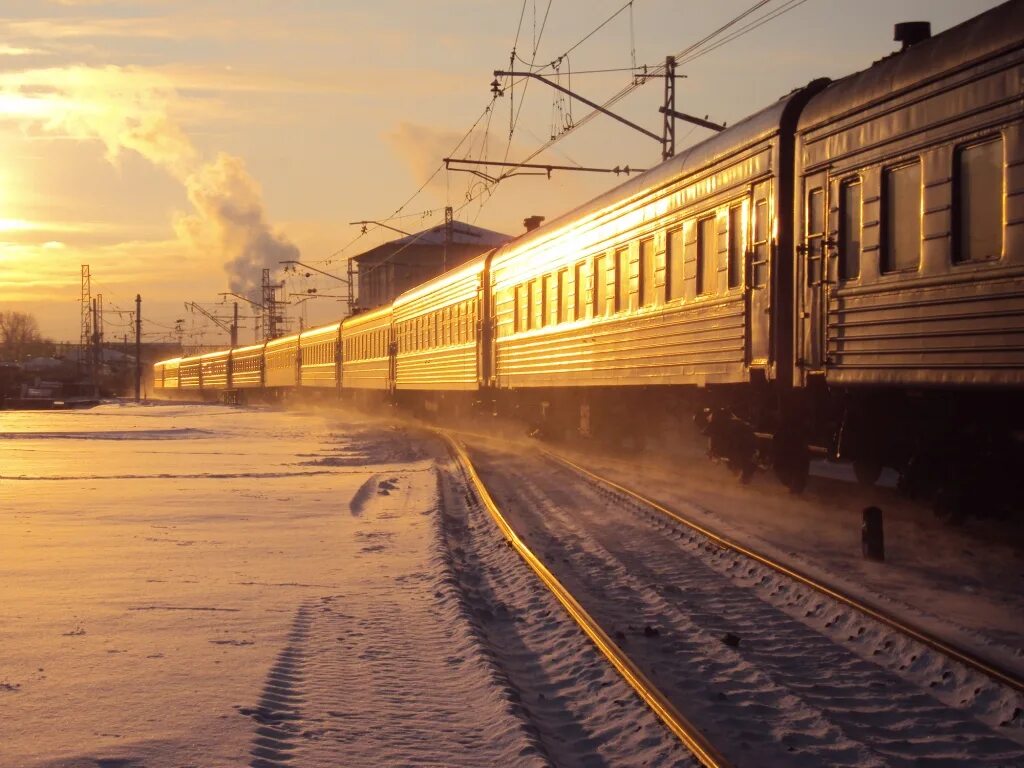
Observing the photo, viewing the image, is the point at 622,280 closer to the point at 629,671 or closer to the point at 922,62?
the point at 922,62

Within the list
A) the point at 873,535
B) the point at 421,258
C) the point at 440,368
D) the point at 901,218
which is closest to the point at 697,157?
the point at 901,218

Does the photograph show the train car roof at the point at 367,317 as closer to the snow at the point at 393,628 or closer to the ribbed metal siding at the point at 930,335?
the snow at the point at 393,628

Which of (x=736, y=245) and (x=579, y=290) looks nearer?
(x=736, y=245)

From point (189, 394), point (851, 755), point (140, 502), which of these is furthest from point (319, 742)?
point (189, 394)

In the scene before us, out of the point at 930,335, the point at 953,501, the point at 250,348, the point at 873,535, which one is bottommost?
the point at 873,535

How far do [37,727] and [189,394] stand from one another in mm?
102055

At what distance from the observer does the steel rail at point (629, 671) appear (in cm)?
497

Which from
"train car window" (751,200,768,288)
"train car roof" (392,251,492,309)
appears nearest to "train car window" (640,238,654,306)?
"train car window" (751,200,768,288)

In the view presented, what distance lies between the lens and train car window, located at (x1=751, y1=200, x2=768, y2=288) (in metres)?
11.3

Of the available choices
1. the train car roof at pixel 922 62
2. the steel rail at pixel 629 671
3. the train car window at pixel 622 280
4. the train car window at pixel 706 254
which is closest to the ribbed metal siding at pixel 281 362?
the train car window at pixel 622 280

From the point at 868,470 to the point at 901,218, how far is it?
2.57 m

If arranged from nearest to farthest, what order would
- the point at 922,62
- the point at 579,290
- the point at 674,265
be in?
the point at 922,62 < the point at 674,265 < the point at 579,290

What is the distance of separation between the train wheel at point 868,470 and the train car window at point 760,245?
1.81m

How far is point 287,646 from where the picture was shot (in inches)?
283
